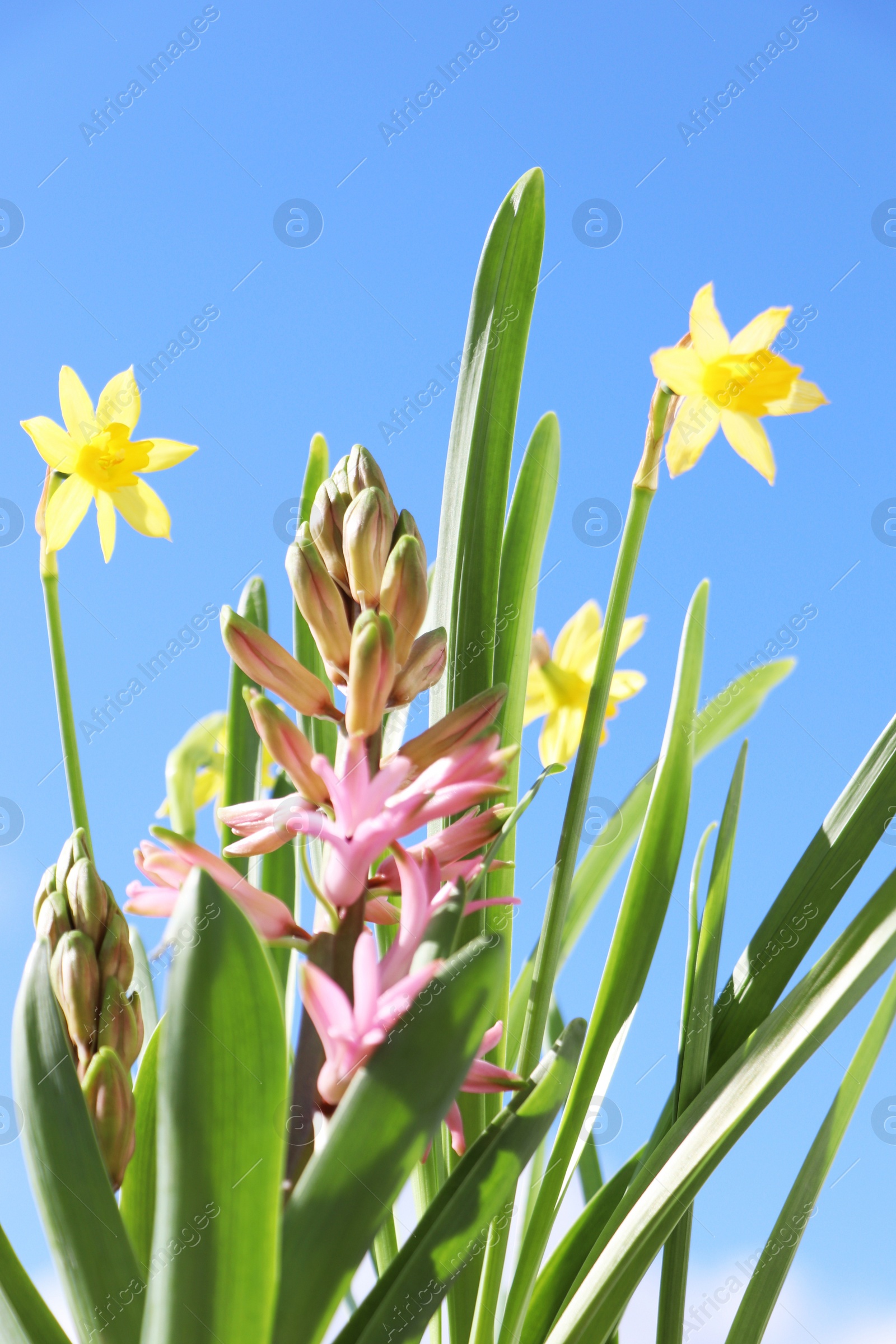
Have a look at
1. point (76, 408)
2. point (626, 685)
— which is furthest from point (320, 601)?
point (626, 685)

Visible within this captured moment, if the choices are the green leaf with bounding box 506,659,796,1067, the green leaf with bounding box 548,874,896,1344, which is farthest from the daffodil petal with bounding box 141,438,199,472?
the green leaf with bounding box 548,874,896,1344

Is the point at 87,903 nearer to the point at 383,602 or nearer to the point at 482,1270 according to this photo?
the point at 383,602

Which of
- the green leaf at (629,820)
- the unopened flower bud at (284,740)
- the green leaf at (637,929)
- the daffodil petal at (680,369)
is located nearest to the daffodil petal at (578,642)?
the green leaf at (629,820)

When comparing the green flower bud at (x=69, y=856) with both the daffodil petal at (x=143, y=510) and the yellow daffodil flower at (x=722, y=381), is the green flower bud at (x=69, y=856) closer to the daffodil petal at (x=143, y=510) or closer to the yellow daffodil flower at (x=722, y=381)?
the daffodil petal at (x=143, y=510)

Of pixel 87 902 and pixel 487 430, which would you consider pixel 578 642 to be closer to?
pixel 487 430

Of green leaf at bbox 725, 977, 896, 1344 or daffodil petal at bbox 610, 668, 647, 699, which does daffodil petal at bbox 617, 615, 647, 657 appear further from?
green leaf at bbox 725, 977, 896, 1344
